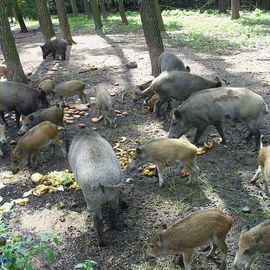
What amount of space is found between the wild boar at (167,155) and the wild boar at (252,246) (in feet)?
5.57

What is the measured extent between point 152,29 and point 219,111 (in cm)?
407

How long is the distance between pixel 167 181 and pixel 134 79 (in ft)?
17.0

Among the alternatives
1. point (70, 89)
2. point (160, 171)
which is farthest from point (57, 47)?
point (160, 171)

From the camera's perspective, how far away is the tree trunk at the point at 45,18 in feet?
45.0

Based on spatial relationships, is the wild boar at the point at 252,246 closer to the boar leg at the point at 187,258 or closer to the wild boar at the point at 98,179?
the boar leg at the point at 187,258

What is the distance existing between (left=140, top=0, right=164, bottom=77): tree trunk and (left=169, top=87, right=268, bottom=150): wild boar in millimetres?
3648

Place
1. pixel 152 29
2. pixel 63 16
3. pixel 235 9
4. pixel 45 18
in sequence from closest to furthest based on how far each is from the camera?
pixel 152 29 → pixel 45 18 → pixel 63 16 → pixel 235 9

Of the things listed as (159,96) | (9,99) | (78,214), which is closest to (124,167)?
(78,214)

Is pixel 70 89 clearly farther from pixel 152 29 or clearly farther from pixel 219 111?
pixel 219 111

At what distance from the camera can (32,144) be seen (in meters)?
6.53

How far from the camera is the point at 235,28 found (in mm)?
18047

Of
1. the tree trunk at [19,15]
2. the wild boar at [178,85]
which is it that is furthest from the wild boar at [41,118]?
the tree trunk at [19,15]

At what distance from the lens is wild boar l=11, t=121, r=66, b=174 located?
21.3 feet

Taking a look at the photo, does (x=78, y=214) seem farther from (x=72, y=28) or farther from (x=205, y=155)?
(x=72, y=28)
